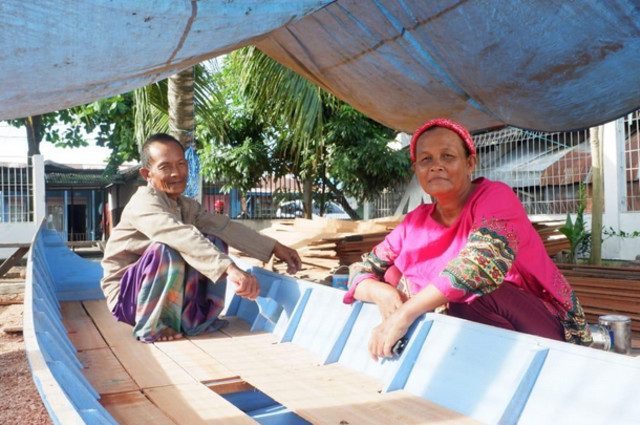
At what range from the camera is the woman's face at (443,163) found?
216 cm

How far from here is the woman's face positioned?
7.07 feet

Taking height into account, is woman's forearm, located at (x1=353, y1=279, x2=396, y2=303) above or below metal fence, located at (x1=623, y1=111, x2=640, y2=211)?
below

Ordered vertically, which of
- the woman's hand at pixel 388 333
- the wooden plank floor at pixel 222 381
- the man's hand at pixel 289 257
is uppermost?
the man's hand at pixel 289 257

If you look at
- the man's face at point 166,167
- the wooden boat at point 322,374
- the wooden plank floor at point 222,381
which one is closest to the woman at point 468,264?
the wooden boat at point 322,374

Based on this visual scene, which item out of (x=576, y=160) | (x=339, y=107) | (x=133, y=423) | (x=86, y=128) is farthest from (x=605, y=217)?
(x=86, y=128)

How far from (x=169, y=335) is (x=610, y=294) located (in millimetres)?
3506

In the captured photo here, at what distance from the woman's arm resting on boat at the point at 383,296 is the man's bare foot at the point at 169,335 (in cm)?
112

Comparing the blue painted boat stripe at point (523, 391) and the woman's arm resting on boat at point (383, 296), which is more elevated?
the woman's arm resting on boat at point (383, 296)

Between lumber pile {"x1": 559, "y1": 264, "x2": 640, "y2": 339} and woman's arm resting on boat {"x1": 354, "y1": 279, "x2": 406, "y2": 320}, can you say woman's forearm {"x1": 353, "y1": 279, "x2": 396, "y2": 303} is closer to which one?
woman's arm resting on boat {"x1": 354, "y1": 279, "x2": 406, "y2": 320}

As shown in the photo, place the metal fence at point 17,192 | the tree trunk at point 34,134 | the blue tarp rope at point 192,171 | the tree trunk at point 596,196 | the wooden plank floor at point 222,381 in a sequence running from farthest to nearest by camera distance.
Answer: the tree trunk at point 34,134, the metal fence at point 17,192, the tree trunk at point 596,196, the blue tarp rope at point 192,171, the wooden plank floor at point 222,381

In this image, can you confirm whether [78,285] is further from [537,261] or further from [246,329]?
[537,261]

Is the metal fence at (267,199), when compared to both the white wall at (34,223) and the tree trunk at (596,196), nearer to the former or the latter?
the white wall at (34,223)

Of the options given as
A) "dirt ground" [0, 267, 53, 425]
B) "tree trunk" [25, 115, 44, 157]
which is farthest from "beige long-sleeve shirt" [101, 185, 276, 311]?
"tree trunk" [25, 115, 44, 157]

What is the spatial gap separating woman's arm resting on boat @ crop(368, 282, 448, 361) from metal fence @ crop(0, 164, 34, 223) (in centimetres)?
1122
